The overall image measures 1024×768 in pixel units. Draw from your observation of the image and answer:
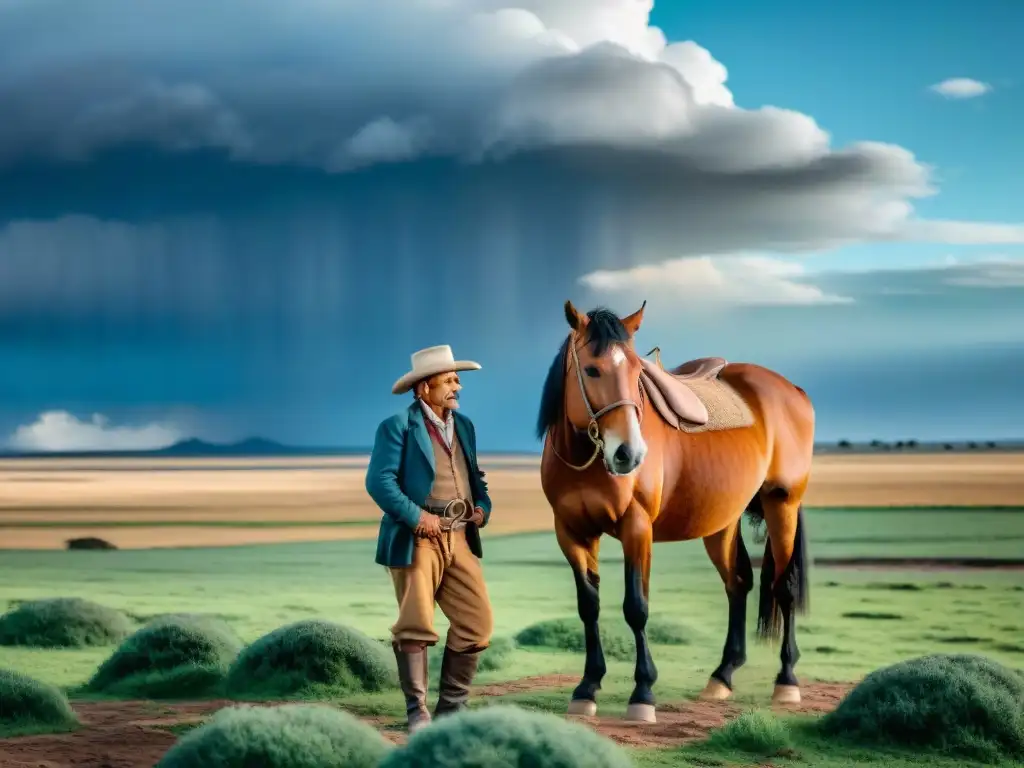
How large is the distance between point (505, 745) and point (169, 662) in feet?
16.3

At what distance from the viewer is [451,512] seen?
21.2 feet

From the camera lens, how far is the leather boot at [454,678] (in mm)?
6609

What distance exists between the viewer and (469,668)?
6637 mm

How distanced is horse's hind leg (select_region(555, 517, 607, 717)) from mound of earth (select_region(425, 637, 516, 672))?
191 centimetres

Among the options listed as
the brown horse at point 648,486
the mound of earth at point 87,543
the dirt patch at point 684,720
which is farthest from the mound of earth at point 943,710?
the mound of earth at point 87,543

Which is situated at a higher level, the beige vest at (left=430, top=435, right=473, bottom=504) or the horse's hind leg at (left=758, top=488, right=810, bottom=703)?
the beige vest at (left=430, top=435, right=473, bottom=504)

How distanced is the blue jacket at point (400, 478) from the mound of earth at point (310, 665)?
2.10 meters

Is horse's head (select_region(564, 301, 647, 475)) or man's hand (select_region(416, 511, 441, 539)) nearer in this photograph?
man's hand (select_region(416, 511, 441, 539))

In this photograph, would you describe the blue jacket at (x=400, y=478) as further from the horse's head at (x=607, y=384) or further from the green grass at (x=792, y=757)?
the green grass at (x=792, y=757)

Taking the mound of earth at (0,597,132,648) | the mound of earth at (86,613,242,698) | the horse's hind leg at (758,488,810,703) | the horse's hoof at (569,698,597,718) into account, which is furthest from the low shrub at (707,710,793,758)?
the mound of earth at (0,597,132,648)

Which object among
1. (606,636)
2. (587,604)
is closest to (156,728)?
(587,604)

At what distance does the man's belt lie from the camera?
21.1 feet

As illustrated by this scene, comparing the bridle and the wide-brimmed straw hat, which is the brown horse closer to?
the bridle

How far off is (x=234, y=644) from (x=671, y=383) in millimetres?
4021
